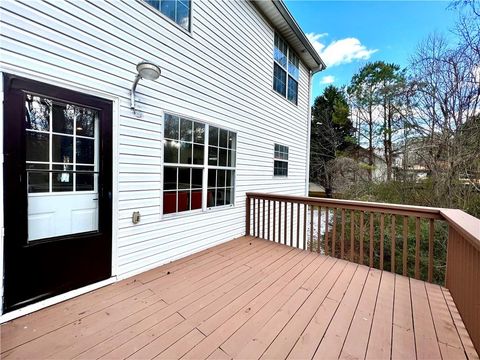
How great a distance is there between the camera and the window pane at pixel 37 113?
76.7 inches

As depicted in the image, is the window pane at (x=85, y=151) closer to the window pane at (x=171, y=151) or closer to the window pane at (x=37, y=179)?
the window pane at (x=37, y=179)

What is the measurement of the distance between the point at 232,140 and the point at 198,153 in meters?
0.96

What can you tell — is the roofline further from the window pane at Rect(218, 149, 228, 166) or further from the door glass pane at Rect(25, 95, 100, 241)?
the door glass pane at Rect(25, 95, 100, 241)

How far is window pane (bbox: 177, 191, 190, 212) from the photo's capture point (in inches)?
131

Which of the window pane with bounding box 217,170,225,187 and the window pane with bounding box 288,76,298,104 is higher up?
the window pane with bounding box 288,76,298,104

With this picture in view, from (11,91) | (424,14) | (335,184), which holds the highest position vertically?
(424,14)

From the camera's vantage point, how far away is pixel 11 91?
1.83 metres

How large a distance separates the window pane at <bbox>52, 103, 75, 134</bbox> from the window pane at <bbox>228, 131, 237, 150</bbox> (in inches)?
97.3

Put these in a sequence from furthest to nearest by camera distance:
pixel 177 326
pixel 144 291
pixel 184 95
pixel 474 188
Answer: pixel 474 188
pixel 184 95
pixel 144 291
pixel 177 326

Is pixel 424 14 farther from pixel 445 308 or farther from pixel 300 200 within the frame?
pixel 445 308

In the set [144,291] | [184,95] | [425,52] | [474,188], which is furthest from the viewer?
[425,52]

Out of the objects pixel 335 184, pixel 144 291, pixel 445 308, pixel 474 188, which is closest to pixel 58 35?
pixel 144 291

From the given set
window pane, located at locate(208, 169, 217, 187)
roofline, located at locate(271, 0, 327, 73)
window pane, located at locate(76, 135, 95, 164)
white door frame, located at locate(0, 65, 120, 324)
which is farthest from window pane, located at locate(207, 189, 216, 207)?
roofline, located at locate(271, 0, 327, 73)

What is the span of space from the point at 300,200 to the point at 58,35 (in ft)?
11.9
